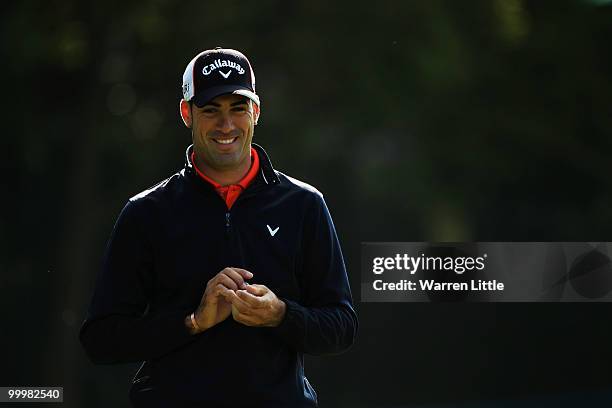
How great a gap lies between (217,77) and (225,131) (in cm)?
14

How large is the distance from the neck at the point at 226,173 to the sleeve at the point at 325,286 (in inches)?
8.2

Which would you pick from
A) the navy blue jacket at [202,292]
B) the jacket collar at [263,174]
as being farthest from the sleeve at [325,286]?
the jacket collar at [263,174]

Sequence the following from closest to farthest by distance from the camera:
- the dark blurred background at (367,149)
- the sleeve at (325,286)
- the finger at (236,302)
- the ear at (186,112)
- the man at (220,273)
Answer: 1. the finger at (236,302)
2. the man at (220,273)
3. the sleeve at (325,286)
4. the ear at (186,112)
5. the dark blurred background at (367,149)

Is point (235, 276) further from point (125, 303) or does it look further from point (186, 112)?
point (186, 112)

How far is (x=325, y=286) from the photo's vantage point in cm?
298

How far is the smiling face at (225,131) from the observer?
2.94 metres

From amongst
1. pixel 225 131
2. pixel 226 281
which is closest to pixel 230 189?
pixel 225 131

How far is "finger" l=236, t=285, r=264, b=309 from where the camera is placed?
265cm

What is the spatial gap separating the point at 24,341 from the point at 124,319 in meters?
8.95

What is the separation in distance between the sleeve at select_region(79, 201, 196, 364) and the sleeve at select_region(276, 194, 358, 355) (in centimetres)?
35

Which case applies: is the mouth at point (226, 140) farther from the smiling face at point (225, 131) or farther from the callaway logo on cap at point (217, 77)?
the callaway logo on cap at point (217, 77)

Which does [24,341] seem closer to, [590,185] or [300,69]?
[300,69]

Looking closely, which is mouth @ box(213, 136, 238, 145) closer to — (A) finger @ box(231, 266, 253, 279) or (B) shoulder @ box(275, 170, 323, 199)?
(B) shoulder @ box(275, 170, 323, 199)

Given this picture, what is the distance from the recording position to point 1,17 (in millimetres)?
10039
